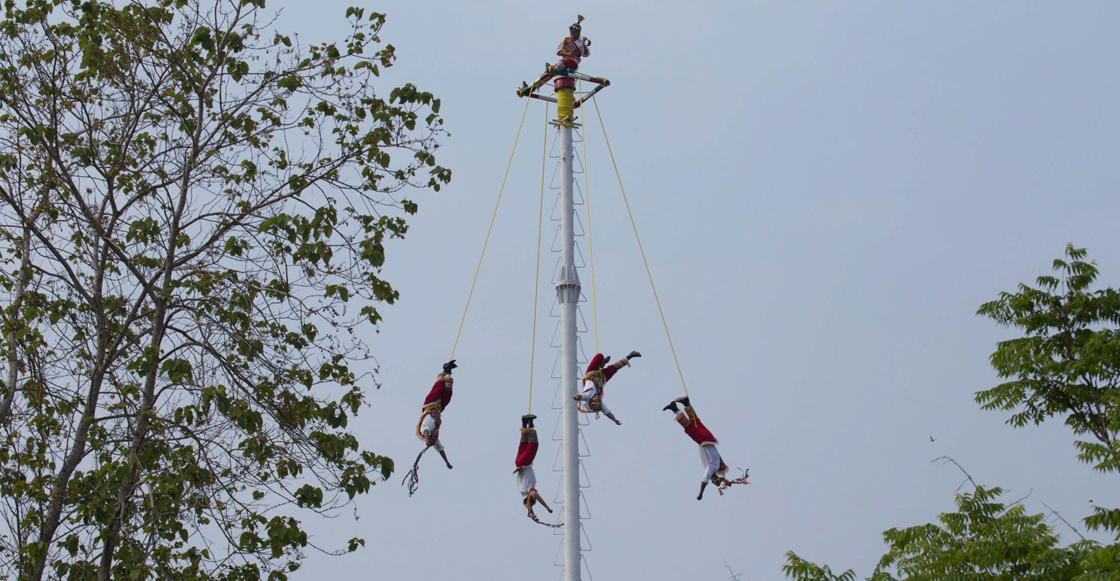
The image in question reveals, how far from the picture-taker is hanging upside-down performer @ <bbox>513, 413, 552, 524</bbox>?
599 inches

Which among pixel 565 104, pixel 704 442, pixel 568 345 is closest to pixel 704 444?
pixel 704 442

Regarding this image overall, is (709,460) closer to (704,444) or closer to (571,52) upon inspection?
(704,444)

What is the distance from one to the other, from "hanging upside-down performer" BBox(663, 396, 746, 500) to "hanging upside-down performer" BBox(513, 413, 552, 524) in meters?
1.77

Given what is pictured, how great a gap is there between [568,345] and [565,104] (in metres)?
3.50

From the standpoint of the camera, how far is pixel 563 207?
53.9 ft

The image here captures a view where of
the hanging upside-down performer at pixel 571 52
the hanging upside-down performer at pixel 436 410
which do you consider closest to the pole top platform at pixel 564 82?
the hanging upside-down performer at pixel 571 52

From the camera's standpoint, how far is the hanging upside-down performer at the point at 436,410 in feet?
49.5

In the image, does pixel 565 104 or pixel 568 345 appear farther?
pixel 565 104

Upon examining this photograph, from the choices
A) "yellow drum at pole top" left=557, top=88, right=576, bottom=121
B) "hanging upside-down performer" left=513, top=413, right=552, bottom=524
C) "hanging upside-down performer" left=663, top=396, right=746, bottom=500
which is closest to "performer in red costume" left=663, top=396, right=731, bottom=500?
"hanging upside-down performer" left=663, top=396, right=746, bottom=500

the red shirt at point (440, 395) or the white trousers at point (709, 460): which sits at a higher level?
the red shirt at point (440, 395)

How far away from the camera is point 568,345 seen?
15.8 m

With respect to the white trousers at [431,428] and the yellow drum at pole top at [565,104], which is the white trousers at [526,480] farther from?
the yellow drum at pole top at [565,104]

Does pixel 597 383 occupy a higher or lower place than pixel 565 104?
lower

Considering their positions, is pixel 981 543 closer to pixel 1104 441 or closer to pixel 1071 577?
pixel 1071 577
